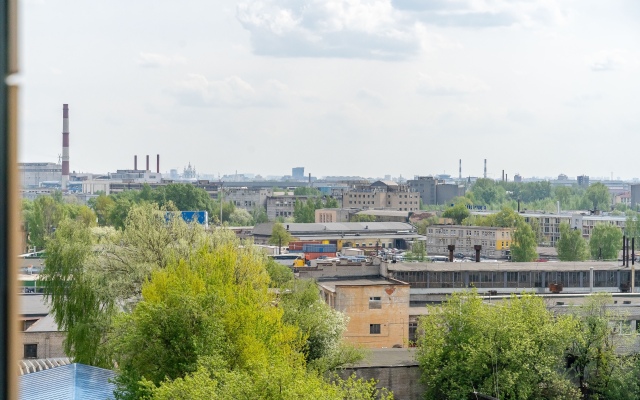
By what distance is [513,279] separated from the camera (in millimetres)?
28469

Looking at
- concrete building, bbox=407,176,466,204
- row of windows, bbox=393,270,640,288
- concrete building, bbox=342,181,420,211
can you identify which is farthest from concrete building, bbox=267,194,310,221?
row of windows, bbox=393,270,640,288

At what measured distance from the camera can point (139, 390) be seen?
11.4 m

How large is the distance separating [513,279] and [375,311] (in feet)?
24.1

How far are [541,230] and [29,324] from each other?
47.0 metres

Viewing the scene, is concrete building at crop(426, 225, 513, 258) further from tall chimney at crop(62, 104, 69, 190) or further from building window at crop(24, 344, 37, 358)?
tall chimney at crop(62, 104, 69, 190)

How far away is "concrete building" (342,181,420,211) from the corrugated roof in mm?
71954

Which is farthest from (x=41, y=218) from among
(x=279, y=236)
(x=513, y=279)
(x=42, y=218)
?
(x=513, y=279)

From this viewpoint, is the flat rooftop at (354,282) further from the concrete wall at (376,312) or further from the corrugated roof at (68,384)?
the corrugated roof at (68,384)

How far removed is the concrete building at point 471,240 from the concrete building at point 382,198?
31.1 meters

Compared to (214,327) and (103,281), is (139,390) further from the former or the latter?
(103,281)

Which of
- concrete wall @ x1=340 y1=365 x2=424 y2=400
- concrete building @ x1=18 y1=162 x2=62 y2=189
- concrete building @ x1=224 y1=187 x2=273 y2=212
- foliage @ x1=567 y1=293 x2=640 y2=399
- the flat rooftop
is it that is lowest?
concrete wall @ x1=340 y1=365 x2=424 y2=400

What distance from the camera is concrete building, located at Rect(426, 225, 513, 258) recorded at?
52250 millimetres

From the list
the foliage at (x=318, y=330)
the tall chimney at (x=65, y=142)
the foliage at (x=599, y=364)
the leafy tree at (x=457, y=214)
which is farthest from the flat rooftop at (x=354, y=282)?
the tall chimney at (x=65, y=142)

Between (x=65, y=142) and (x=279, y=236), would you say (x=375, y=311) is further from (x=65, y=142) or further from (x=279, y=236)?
(x=65, y=142)
